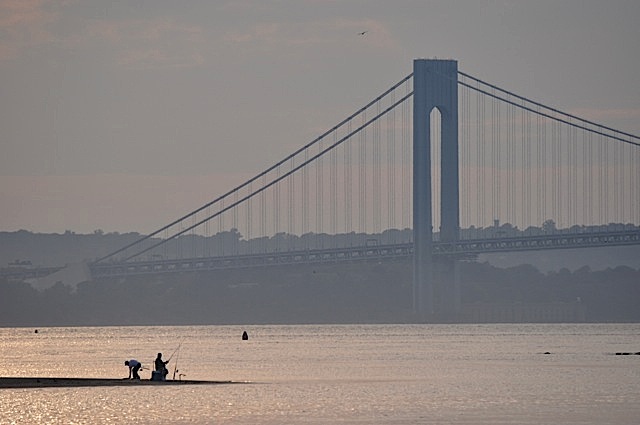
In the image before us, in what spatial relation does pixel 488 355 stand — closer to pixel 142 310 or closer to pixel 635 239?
pixel 635 239

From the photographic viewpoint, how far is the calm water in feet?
155

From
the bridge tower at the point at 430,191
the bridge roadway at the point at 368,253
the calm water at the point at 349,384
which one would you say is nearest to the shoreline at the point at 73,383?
the calm water at the point at 349,384

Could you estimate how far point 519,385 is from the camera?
5850 cm

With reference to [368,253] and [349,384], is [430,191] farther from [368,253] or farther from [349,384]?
[349,384]

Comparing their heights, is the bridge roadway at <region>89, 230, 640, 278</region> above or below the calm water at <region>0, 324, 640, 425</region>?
above

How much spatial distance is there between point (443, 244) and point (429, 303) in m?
3.42

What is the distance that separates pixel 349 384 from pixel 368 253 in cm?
6385

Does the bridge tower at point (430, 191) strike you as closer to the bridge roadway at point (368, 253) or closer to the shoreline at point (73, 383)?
the bridge roadway at point (368, 253)

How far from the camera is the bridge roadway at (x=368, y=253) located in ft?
374

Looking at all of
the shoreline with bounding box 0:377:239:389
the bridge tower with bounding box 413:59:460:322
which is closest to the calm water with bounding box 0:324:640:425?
the shoreline with bounding box 0:377:239:389

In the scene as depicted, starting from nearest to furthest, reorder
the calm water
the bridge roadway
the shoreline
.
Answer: the calm water, the shoreline, the bridge roadway

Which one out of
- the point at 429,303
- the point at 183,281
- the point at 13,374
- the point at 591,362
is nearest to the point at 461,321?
the point at 429,303

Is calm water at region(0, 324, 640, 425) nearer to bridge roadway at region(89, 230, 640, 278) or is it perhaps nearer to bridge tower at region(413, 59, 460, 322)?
bridge roadway at region(89, 230, 640, 278)

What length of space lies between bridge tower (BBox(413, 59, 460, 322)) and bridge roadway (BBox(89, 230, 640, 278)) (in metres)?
1.35
